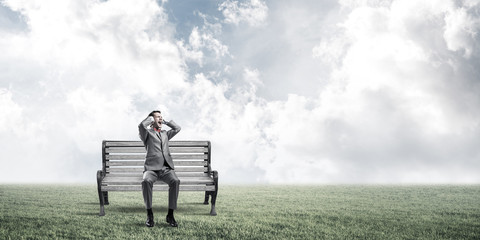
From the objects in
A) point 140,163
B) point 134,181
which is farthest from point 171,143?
point 134,181

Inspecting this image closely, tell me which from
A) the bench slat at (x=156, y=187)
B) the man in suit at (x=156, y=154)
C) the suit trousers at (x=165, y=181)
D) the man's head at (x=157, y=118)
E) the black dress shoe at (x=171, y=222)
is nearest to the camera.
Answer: the black dress shoe at (x=171, y=222)

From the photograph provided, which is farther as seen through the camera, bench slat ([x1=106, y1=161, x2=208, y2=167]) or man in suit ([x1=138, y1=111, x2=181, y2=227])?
bench slat ([x1=106, y1=161, x2=208, y2=167])

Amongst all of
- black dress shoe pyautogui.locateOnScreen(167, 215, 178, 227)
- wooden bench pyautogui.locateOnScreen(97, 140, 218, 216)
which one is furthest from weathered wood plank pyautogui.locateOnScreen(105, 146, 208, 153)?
black dress shoe pyautogui.locateOnScreen(167, 215, 178, 227)

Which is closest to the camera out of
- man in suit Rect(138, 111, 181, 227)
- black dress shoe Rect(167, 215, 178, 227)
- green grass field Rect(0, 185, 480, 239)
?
green grass field Rect(0, 185, 480, 239)

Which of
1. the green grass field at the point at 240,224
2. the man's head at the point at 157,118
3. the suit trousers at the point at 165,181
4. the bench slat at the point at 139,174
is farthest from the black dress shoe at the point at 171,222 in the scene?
the bench slat at the point at 139,174

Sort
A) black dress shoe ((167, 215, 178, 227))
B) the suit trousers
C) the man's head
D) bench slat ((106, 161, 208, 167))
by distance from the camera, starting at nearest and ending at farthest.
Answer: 1. black dress shoe ((167, 215, 178, 227))
2. the suit trousers
3. the man's head
4. bench slat ((106, 161, 208, 167))

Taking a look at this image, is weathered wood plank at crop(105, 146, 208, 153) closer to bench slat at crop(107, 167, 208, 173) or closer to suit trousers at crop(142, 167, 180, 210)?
bench slat at crop(107, 167, 208, 173)

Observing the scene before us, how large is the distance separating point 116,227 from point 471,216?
763 cm

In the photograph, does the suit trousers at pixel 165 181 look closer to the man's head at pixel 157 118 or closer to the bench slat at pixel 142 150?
the man's head at pixel 157 118

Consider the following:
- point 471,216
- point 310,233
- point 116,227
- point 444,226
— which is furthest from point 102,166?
point 471,216

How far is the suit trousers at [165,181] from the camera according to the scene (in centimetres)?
688

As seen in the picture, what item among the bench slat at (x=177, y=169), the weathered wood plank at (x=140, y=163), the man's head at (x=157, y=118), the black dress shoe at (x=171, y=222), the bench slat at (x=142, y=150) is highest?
the man's head at (x=157, y=118)

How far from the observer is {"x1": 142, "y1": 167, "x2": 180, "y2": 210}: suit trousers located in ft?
22.6

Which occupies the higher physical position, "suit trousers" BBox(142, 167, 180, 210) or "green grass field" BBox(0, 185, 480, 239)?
"suit trousers" BBox(142, 167, 180, 210)
